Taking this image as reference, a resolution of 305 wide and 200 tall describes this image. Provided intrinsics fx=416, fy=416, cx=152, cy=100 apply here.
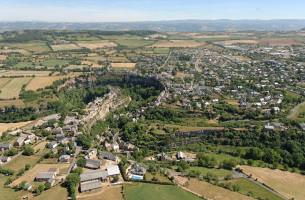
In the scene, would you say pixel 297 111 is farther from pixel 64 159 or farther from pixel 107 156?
pixel 64 159

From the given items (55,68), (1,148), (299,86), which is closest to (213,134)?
(1,148)

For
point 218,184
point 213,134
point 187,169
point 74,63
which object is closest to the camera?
point 218,184

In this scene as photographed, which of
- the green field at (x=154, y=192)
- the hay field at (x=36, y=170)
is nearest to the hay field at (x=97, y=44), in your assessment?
the hay field at (x=36, y=170)

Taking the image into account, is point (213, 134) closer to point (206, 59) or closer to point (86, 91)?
point (86, 91)

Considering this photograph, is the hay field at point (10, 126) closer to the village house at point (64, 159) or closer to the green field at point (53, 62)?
the village house at point (64, 159)

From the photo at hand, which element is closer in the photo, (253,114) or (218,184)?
(218,184)

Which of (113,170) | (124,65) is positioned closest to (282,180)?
(113,170)
